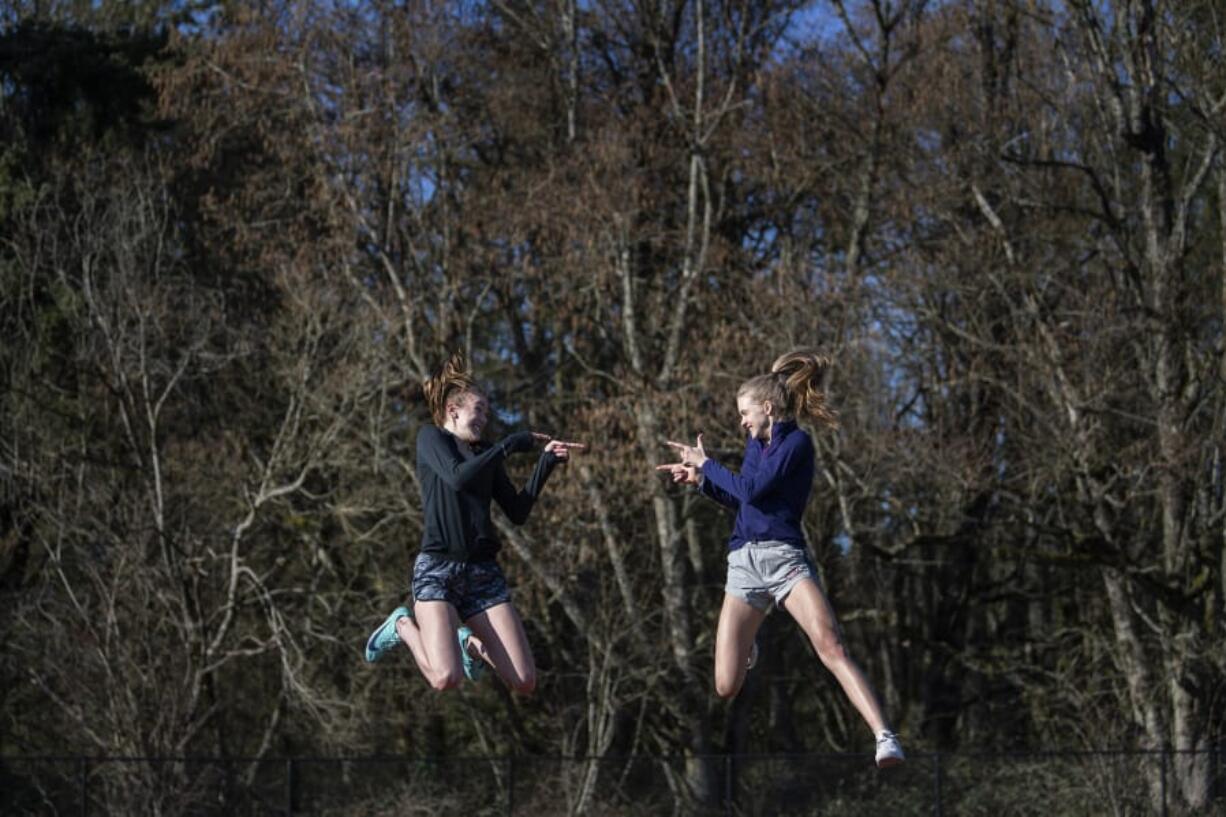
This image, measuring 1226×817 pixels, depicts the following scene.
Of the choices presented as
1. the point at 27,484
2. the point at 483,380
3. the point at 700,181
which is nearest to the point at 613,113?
the point at 700,181

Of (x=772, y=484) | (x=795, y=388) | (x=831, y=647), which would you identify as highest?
(x=795, y=388)

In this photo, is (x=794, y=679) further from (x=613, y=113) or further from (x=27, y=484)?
(x=27, y=484)

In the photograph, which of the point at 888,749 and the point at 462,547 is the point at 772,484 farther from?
the point at 462,547

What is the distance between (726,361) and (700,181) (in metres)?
3.42

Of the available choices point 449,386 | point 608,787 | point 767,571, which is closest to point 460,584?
point 449,386

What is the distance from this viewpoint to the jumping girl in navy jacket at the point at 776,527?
701cm

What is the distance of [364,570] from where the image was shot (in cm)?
2081

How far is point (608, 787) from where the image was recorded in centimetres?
1877

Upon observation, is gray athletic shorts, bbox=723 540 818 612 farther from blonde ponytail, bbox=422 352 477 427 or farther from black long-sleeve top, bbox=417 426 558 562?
blonde ponytail, bbox=422 352 477 427

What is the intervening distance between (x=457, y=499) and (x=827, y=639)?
1650mm

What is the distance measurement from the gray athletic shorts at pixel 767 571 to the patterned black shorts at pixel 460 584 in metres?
1.00

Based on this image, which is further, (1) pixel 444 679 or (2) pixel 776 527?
(2) pixel 776 527

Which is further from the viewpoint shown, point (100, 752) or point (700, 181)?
point (700, 181)

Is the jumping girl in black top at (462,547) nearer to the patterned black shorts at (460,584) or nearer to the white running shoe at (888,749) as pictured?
the patterned black shorts at (460,584)
